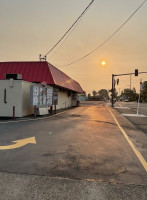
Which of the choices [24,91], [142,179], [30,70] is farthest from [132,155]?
[30,70]

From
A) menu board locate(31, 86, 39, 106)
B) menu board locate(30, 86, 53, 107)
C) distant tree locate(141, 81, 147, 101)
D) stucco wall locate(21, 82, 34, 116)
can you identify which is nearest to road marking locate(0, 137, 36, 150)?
menu board locate(31, 86, 39, 106)

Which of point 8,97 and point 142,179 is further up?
point 8,97

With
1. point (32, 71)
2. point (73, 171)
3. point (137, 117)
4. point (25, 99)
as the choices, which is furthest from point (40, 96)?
point (73, 171)

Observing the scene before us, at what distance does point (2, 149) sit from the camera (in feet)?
17.3

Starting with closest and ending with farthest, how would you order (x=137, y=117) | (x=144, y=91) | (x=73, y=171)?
(x=73, y=171), (x=137, y=117), (x=144, y=91)

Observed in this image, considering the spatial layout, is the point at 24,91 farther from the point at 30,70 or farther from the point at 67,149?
the point at 67,149

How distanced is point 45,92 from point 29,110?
2.37 meters

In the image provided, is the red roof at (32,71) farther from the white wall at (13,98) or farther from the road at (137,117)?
the road at (137,117)

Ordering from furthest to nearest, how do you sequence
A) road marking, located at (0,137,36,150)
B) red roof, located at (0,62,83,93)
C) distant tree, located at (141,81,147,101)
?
distant tree, located at (141,81,147,101) → red roof, located at (0,62,83,93) → road marking, located at (0,137,36,150)

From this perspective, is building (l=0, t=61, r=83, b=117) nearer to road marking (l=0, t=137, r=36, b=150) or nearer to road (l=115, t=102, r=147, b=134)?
road marking (l=0, t=137, r=36, b=150)

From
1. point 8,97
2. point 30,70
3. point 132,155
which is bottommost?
point 132,155

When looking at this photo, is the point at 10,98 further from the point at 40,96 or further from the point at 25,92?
the point at 40,96

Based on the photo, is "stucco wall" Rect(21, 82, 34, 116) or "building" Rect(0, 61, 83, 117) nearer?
"building" Rect(0, 61, 83, 117)

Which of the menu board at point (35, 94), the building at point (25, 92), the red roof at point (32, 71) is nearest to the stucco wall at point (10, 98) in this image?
the building at point (25, 92)
